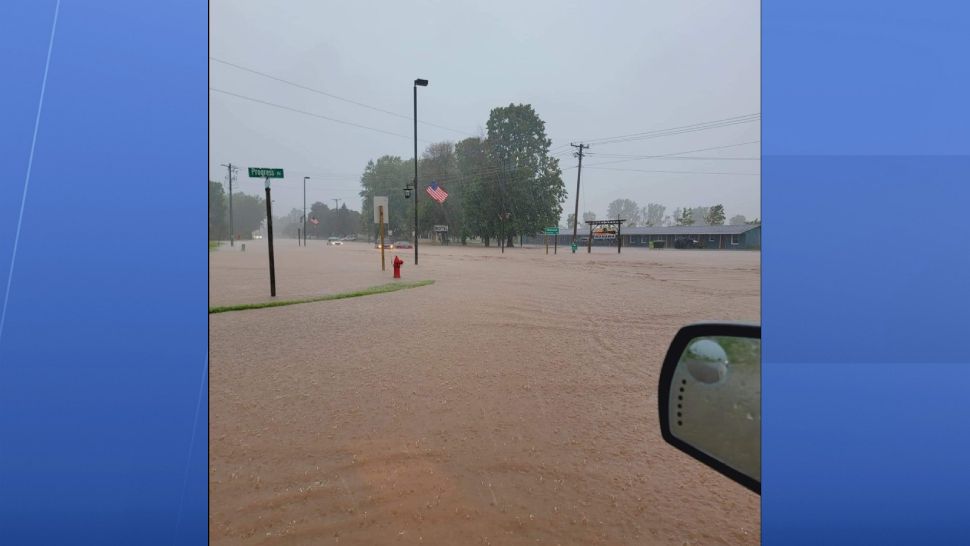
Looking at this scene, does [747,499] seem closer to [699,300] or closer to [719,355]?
[719,355]

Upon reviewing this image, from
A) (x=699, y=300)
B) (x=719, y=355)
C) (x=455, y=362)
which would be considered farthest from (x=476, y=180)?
(x=719, y=355)

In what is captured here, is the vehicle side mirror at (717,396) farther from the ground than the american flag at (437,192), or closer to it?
closer to it

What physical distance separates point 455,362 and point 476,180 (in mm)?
3811

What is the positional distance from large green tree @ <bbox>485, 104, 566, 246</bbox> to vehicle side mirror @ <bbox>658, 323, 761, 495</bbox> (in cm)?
447

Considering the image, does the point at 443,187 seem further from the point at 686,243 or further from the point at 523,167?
the point at 686,243

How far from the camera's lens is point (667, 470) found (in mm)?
1884

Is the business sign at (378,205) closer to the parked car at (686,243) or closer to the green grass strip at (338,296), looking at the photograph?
the green grass strip at (338,296)

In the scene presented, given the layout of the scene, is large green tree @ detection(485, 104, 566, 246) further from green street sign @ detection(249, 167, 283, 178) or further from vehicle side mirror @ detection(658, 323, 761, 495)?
vehicle side mirror @ detection(658, 323, 761, 495)

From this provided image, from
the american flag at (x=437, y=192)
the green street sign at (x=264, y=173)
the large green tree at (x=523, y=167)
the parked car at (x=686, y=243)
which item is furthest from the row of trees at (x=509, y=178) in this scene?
the parked car at (x=686, y=243)

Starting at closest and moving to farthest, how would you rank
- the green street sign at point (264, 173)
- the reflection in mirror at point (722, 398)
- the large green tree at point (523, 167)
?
1. the reflection in mirror at point (722, 398)
2. the green street sign at point (264, 173)
3. the large green tree at point (523, 167)

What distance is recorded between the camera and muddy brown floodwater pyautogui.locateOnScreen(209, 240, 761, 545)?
1.46 m

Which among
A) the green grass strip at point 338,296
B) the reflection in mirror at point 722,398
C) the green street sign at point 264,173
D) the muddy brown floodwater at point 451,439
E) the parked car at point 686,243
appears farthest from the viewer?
the parked car at point 686,243

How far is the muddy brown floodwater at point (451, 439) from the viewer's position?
1.46 metres

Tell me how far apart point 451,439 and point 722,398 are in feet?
5.45
